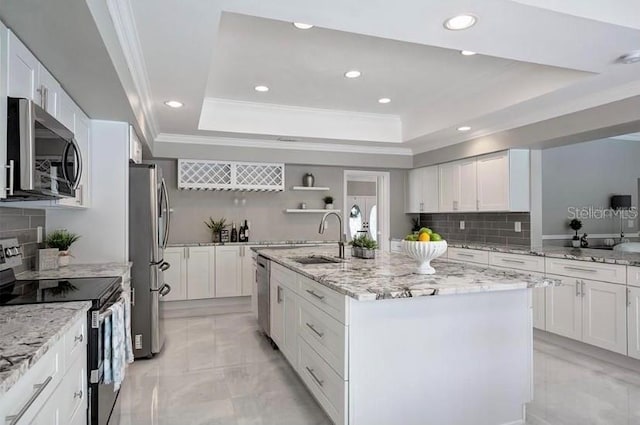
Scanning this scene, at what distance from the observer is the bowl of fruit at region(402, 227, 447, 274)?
2.30 meters

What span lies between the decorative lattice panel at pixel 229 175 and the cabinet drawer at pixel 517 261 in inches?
116

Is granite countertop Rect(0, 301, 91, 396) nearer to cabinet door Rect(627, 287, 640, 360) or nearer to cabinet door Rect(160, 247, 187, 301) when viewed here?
cabinet door Rect(160, 247, 187, 301)

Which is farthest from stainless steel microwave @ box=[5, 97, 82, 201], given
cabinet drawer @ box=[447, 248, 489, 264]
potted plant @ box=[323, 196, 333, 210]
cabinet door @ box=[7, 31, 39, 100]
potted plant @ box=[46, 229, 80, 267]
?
potted plant @ box=[323, 196, 333, 210]

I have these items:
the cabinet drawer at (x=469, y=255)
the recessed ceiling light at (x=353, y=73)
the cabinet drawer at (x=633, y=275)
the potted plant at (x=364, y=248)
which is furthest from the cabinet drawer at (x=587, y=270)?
the recessed ceiling light at (x=353, y=73)

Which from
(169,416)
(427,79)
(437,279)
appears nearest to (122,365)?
(169,416)

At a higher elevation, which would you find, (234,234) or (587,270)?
(234,234)

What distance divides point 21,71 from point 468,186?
A: 4746mm

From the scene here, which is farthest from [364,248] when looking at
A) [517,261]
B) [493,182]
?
[493,182]

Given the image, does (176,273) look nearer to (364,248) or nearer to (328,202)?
(328,202)

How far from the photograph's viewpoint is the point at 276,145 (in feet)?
18.4

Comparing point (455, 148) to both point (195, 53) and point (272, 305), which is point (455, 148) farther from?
point (195, 53)

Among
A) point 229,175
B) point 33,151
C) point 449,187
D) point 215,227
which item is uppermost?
point 229,175

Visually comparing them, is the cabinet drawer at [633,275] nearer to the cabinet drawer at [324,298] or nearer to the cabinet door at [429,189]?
the cabinet drawer at [324,298]

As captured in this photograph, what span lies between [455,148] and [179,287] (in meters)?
4.02
